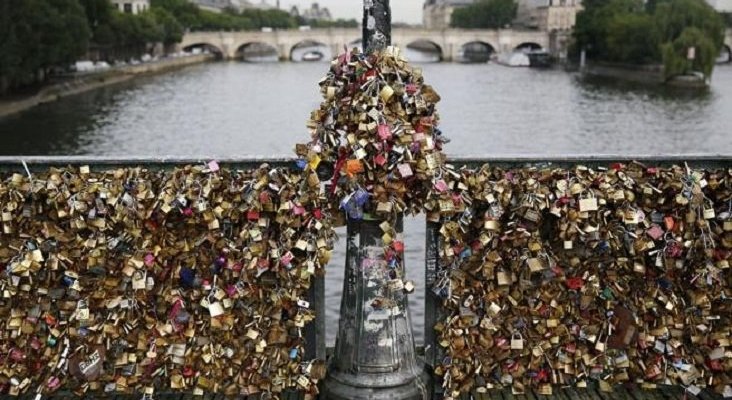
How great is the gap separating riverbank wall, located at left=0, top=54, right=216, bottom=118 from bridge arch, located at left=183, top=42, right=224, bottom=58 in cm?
1472

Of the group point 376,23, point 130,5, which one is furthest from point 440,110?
point 130,5

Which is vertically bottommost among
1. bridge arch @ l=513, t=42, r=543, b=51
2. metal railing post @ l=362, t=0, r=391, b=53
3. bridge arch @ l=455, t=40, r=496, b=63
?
bridge arch @ l=455, t=40, r=496, b=63

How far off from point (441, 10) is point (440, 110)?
129841mm

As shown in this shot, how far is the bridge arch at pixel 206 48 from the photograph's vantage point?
338 feet

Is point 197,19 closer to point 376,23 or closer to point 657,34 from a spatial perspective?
point 657,34

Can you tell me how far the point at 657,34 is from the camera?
5912 centimetres

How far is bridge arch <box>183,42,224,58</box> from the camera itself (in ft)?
338

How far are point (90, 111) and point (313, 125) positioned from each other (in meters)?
39.2

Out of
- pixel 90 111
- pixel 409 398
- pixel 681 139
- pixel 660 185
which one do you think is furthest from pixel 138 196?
pixel 90 111

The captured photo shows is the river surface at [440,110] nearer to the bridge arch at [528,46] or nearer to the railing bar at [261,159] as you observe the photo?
the railing bar at [261,159]

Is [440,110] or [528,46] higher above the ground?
[528,46]

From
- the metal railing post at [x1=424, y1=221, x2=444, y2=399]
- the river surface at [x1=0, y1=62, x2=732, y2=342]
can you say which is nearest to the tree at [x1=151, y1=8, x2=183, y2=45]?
the river surface at [x1=0, y1=62, x2=732, y2=342]

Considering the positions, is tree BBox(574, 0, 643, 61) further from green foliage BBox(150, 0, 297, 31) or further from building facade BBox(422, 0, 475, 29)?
building facade BBox(422, 0, 475, 29)

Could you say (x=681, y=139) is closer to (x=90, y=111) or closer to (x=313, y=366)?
(x=90, y=111)
